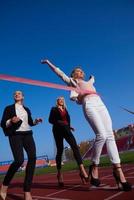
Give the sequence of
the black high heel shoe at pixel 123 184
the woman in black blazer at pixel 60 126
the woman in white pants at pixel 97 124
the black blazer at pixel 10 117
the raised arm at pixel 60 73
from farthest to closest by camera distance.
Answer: the woman in black blazer at pixel 60 126 < the raised arm at pixel 60 73 < the black blazer at pixel 10 117 < the woman in white pants at pixel 97 124 < the black high heel shoe at pixel 123 184

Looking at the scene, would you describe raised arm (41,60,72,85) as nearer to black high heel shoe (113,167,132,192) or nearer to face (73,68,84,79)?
face (73,68,84,79)

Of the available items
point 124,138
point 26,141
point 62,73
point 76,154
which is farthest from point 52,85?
point 124,138

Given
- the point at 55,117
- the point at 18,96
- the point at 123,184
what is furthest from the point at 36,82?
the point at 55,117

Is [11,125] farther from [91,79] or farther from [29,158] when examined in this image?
[91,79]

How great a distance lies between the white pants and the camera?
17.5ft

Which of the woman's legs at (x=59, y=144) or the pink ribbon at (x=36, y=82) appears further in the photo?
the woman's legs at (x=59, y=144)

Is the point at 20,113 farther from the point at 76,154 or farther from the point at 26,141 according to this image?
the point at 76,154

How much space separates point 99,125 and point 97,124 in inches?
1.4

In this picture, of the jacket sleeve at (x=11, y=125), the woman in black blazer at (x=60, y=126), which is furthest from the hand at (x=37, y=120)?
the woman in black blazer at (x=60, y=126)

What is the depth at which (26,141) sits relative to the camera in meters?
5.69

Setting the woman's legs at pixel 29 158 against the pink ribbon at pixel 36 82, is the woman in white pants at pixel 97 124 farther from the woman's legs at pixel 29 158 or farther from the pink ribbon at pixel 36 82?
the woman's legs at pixel 29 158

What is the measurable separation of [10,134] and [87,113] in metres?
1.33

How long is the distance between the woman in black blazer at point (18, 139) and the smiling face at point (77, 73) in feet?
3.55

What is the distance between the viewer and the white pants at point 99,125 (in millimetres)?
5321
